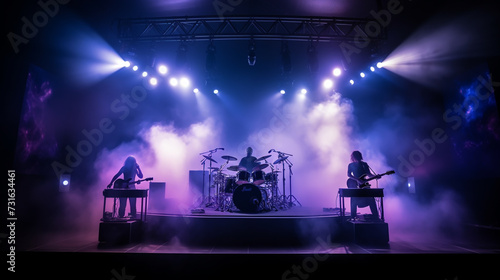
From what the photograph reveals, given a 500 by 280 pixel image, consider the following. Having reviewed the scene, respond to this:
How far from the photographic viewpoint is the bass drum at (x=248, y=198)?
19.8ft

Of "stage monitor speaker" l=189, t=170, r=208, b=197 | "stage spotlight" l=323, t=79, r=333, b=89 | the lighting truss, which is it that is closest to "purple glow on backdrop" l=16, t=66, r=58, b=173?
the lighting truss

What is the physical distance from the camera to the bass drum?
19.8ft

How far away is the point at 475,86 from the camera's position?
6316 mm

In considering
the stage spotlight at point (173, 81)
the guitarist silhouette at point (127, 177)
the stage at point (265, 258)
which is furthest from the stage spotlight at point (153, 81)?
the stage at point (265, 258)

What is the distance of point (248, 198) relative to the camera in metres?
6.07

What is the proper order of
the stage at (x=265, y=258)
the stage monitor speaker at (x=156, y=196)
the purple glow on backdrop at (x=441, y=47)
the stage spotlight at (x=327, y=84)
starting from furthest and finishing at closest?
the stage spotlight at (x=327, y=84) → the stage monitor speaker at (x=156, y=196) → the purple glow on backdrop at (x=441, y=47) → the stage at (x=265, y=258)

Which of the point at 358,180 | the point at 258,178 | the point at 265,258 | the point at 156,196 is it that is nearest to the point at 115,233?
the point at 265,258

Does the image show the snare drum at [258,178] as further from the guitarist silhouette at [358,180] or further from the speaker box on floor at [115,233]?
the speaker box on floor at [115,233]

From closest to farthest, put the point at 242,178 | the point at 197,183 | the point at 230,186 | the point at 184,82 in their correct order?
the point at 242,178 < the point at 230,186 < the point at 197,183 < the point at 184,82

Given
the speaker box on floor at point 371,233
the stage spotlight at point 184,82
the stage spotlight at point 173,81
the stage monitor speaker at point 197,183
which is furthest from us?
the stage spotlight at point 184,82

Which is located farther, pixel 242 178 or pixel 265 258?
pixel 242 178

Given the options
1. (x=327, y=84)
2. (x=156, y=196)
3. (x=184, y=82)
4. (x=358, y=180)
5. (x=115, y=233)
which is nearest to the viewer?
(x=115, y=233)

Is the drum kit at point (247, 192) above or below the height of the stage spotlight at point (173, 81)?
below

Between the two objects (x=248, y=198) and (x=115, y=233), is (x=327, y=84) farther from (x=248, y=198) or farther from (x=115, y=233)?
(x=115, y=233)
